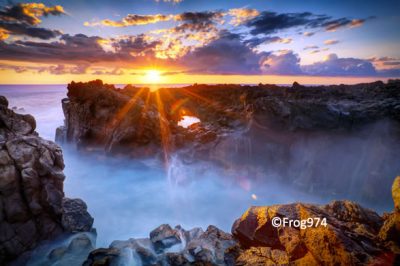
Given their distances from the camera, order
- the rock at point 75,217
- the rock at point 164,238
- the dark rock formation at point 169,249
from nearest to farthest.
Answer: the dark rock formation at point 169,249 < the rock at point 164,238 < the rock at point 75,217

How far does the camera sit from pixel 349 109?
86.2 ft

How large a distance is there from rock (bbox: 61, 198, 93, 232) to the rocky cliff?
4.08 metres

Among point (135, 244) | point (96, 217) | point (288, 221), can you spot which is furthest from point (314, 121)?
point (96, 217)

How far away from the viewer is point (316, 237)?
8219 mm

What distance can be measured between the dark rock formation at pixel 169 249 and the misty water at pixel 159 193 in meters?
8.07

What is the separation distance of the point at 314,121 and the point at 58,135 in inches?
1590

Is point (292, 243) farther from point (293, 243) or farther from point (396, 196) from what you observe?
point (396, 196)

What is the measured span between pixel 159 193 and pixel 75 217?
13.5 m

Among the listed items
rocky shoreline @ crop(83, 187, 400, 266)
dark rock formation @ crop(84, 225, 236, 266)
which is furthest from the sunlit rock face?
rocky shoreline @ crop(83, 187, 400, 266)

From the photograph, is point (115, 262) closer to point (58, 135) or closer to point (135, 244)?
point (135, 244)

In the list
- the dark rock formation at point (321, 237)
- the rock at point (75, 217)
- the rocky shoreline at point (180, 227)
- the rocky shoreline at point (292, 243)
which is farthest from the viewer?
the rock at point (75, 217)

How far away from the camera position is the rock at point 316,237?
24.2 ft

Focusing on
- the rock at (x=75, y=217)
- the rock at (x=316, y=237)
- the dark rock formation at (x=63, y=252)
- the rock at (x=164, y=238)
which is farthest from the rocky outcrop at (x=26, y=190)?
the rock at (x=316, y=237)

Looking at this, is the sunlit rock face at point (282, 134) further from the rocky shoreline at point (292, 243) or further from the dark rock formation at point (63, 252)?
the rocky shoreline at point (292, 243)
